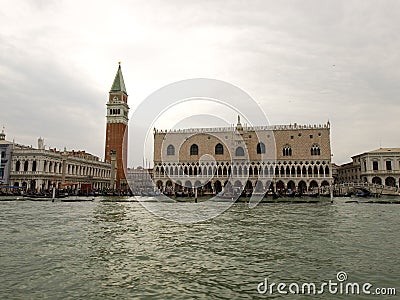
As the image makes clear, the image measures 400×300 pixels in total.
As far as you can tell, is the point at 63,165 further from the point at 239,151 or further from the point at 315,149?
the point at 315,149

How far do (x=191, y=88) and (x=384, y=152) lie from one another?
158ft

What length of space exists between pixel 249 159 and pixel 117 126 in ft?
88.3

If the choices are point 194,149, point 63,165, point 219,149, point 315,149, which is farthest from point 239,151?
point 63,165

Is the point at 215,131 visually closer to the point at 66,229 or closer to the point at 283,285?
the point at 66,229

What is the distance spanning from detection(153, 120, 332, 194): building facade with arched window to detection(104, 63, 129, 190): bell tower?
11178mm

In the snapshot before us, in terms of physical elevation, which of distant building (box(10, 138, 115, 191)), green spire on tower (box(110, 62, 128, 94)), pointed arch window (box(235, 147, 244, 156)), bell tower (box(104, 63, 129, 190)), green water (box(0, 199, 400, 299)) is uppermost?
green spire on tower (box(110, 62, 128, 94))

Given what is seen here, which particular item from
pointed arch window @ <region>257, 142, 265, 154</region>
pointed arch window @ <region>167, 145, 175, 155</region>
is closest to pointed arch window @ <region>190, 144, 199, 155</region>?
pointed arch window @ <region>167, 145, 175, 155</region>

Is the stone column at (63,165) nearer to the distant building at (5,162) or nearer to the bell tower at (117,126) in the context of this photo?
the distant building at (5,162)

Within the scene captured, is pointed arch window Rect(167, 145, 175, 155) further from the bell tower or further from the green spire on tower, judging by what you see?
the green spire on tower

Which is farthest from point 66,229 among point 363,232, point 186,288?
point 363,232

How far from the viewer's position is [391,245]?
9578 millimetres

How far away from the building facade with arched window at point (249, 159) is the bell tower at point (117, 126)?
1118 cm

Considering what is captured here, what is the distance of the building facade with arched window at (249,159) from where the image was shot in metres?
49.3

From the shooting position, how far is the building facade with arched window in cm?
4931
